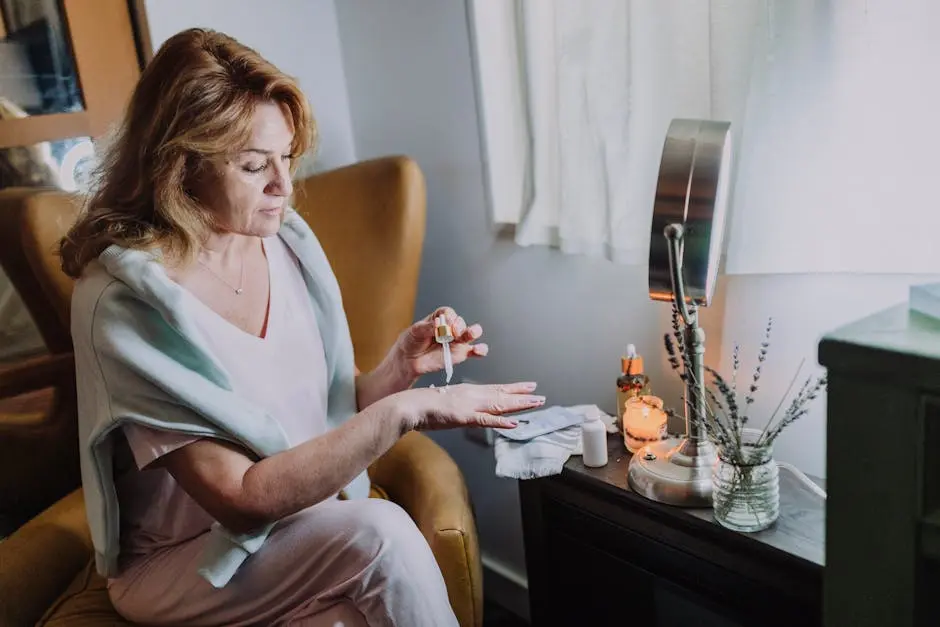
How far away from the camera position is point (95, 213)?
1211 millimetres

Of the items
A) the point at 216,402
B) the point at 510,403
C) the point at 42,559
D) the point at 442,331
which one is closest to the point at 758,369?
the point at 510,403

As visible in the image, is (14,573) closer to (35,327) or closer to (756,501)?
(35,327)

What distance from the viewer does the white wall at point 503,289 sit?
128 centimetres

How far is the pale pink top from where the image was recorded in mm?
1212

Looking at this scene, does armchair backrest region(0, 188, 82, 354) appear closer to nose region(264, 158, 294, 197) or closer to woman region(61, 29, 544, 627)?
woman region(61, 29, 544, 627)

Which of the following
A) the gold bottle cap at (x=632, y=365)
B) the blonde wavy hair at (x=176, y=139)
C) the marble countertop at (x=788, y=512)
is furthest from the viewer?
the gold bottle cap at (x=632, y=365)

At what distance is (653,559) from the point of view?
49.7 inches

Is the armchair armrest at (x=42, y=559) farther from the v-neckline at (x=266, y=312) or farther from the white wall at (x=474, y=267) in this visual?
the white wall at (x=474, y=267)

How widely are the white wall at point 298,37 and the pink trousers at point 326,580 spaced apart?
901 millimetres

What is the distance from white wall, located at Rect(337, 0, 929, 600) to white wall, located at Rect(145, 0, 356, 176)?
0.12 feet

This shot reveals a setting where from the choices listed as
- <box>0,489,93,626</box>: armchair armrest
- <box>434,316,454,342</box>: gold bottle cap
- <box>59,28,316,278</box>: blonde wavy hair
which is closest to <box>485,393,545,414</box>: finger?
<box>434,316,454,342</box>: gold bottle cap

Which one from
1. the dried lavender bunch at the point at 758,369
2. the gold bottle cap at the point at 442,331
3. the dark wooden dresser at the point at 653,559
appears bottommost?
the dark wooden dresser at the point at 653,559

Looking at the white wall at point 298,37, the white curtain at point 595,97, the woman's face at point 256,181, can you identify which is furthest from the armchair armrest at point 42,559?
the white curtain at point 595,97

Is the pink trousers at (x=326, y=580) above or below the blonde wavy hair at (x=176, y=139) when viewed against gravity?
below
